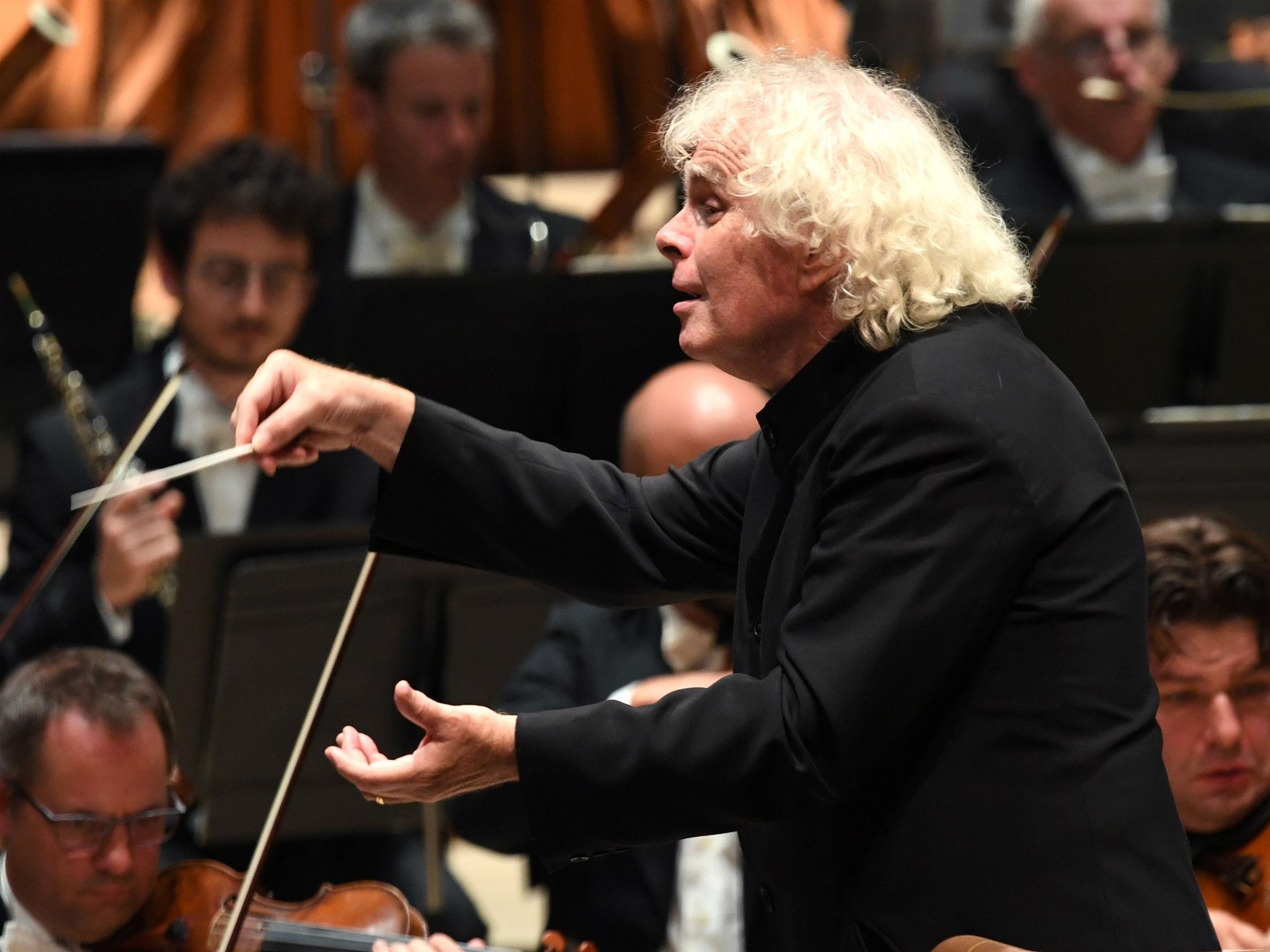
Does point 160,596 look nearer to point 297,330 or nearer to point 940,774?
point 297,330

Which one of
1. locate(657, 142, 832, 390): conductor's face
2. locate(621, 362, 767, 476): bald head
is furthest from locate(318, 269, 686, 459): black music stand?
locate(657, 142, 832, 390): conductor's face

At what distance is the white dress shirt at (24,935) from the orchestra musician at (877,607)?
2.12ft

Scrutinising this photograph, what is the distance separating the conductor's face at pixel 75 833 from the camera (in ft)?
5.77

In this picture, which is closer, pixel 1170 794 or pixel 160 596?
pixel 1170 794

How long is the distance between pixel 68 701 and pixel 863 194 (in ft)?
3.32

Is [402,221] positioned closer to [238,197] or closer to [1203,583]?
[238,197]

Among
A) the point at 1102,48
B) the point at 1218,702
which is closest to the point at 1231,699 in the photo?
the point at 1218,702

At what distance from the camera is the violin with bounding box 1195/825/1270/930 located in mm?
1843

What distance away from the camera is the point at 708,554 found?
1.56 m

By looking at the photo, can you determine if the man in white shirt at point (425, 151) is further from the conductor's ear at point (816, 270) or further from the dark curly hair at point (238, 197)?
the conductor's ear at point (816, 270)

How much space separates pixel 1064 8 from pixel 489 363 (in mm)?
1573

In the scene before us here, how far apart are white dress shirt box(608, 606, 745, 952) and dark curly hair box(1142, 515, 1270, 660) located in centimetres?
50

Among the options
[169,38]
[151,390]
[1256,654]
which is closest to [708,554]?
[1256,654]

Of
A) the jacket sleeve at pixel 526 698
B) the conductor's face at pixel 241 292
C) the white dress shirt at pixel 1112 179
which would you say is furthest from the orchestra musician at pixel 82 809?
the white dress shirt at pixel 1112 179
